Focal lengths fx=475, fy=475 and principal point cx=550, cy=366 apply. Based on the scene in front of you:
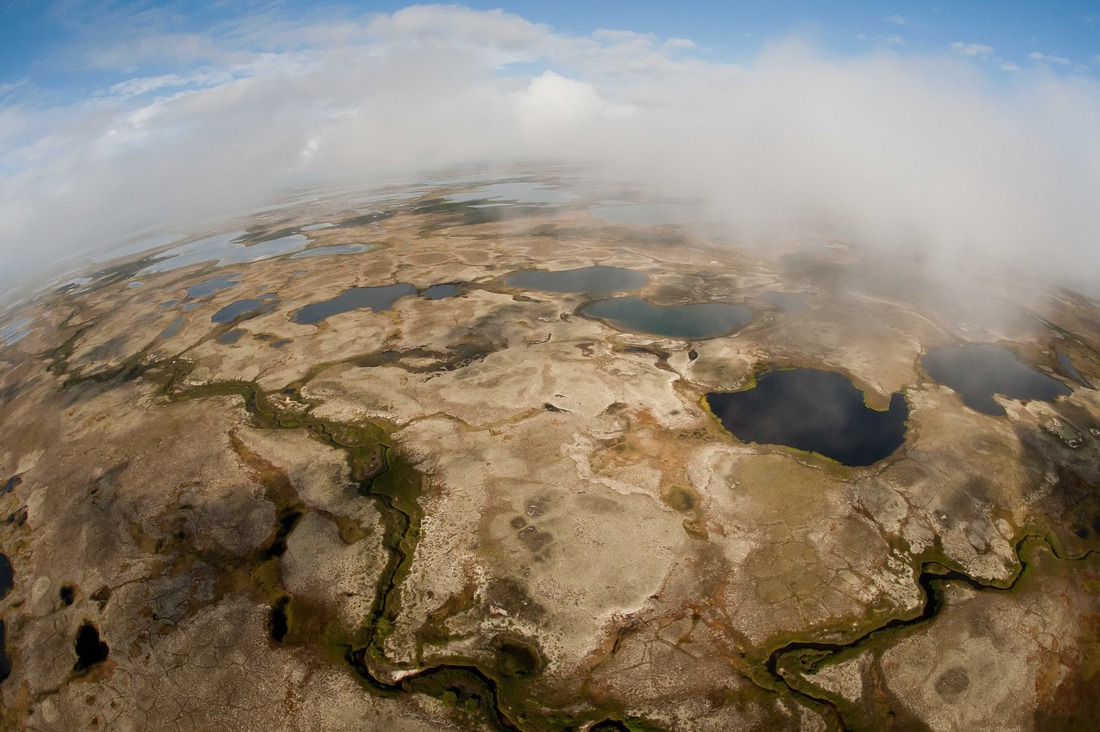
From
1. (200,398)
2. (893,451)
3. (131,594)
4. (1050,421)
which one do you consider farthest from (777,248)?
(131,594)

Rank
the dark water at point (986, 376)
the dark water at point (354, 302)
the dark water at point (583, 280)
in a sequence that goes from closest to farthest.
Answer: the dark water at point (986, 376)
the dark water at point (354, 302)
the dark water at point (583, 280)

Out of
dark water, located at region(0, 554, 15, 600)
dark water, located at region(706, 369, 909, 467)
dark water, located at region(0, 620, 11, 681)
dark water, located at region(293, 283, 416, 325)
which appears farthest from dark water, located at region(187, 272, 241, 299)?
dark water, located at region(706, 369, 909, 467)

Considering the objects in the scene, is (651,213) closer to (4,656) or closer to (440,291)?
(440,291)

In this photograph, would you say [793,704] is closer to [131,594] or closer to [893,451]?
[893,451]

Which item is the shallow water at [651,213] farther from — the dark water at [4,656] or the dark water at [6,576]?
the dark water at [4,656]

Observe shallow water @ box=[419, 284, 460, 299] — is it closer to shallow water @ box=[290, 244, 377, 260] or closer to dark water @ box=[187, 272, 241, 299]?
shallow water @ box=[290, 244, 377, 260]

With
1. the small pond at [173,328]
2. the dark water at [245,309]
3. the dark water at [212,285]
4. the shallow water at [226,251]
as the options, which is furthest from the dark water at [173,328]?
the shallow water at [226,251]
